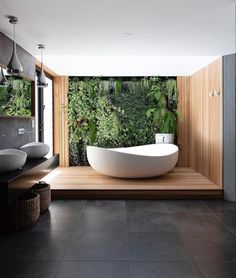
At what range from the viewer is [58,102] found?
23.9 ft

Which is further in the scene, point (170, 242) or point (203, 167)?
point (203, 167)

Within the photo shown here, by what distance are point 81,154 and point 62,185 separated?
2.24 metres

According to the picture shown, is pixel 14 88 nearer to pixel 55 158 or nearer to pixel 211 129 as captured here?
pixel 55 158

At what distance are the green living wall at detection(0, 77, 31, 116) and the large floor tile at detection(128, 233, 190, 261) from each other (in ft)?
7.23

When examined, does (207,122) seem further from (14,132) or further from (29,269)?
(29,269)

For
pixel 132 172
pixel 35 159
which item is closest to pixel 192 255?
pixel 35 159

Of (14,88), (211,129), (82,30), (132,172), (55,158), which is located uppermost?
(82,30)

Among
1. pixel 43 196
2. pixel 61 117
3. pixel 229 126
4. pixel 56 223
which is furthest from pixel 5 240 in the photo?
pixel 61 117

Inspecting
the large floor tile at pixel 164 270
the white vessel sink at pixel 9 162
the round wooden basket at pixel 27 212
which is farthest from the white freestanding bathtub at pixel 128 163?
the large floor tile at pixel 164 270

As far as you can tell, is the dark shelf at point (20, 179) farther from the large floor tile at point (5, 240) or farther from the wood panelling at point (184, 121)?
the wood panelling at point (184, 121)

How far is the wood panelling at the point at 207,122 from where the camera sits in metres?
5.16

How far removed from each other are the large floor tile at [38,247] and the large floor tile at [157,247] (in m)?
Answer: 0.69

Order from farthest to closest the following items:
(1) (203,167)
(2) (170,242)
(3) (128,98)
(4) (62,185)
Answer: (3) (128,98) < (1) (203,167) < (4) (62,185) < (2) (170,242)

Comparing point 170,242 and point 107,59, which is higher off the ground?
point 107,59
